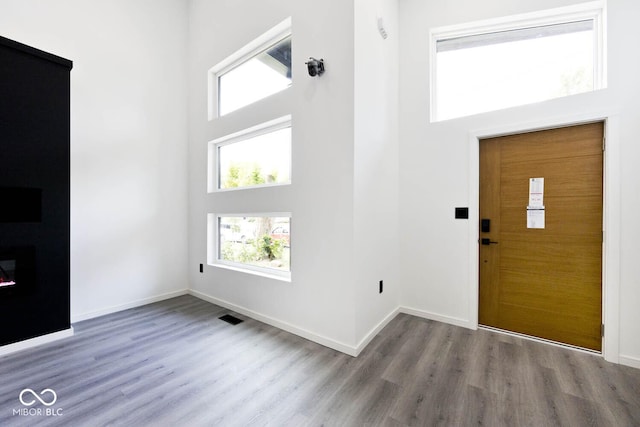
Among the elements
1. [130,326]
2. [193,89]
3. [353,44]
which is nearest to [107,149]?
[193,89]

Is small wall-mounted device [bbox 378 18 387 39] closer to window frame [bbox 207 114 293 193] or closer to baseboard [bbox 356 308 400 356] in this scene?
window frame [bbox 207 114 293 193]

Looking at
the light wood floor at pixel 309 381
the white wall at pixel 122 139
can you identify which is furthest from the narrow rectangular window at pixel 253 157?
the light wood floor at pixel 309 381

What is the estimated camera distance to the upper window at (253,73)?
9.57 feet

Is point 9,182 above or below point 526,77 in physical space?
below

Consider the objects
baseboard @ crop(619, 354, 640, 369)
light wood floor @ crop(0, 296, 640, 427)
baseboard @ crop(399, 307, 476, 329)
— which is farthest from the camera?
baseboard @ crop(399, 307, 476, 329)

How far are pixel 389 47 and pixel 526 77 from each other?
141 centimetres

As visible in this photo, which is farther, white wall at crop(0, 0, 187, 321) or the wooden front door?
white wall at crop(0, 0, 187, 321)

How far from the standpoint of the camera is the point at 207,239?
3.60 m

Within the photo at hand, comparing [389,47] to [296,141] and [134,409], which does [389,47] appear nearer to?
[296,141]

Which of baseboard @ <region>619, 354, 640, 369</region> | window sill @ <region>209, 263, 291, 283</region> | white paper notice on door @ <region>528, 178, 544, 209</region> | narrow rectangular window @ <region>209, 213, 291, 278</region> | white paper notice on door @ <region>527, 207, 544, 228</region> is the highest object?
white paper notice on door @ <region>528, 178, 544, 209</region>

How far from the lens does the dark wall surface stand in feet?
7.29

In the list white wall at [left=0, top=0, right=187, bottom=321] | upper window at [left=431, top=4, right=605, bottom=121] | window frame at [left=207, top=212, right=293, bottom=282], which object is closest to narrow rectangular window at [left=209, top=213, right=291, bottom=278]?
window frame at [left=207, top=212, right=293, bottom=282]

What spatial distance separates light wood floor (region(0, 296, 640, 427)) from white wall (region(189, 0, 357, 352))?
0.31m

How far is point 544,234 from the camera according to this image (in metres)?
2.41
